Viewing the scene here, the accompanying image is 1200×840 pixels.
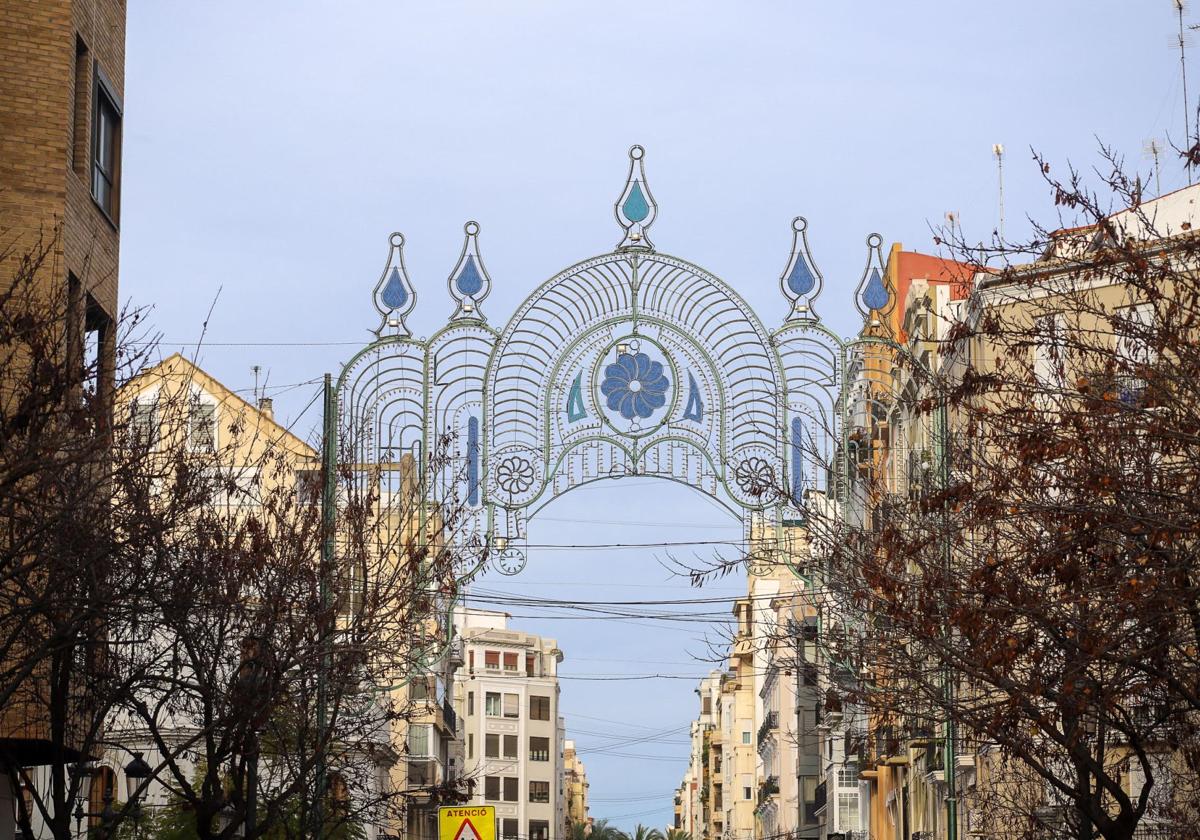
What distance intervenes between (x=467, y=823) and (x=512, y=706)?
99748 mm

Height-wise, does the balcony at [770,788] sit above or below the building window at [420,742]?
below

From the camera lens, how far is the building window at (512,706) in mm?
121688

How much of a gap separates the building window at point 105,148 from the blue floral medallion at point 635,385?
7.39 metres

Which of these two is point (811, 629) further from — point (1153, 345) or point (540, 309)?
point (1153, 345)

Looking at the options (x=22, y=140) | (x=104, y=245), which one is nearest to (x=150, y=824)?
(x=104, y=245)

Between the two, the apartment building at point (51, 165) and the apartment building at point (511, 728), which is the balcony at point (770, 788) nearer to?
the apartment building at point (511, 728)

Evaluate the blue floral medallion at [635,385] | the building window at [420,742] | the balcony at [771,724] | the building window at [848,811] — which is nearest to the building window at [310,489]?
the blue floral medallion at [635,385]

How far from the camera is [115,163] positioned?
2808 cm

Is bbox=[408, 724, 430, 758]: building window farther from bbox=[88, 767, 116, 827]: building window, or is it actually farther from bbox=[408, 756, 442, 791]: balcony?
bbox=[88, 767, 116, 827]: building window

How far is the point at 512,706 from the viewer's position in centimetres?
12206

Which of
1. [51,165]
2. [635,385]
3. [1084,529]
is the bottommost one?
[1084,529]

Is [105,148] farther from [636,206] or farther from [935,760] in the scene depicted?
[935,760]

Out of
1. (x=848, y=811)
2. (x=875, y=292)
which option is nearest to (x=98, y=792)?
(x=875, y=292)

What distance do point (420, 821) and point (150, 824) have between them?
144 ft
